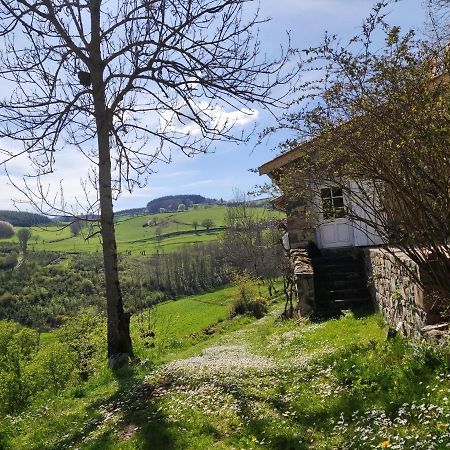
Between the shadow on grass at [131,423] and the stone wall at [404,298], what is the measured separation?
3.87 m

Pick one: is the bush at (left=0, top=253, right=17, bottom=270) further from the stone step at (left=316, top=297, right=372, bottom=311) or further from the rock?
the stone step at (left=316, top=297, right=372, bottom=311)

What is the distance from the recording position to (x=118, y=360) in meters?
12.4

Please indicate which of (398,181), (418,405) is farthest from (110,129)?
(418,405)

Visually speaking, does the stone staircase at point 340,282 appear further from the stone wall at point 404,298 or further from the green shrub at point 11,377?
the green shrub at point 11,377

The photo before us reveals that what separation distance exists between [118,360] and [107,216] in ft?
12.6

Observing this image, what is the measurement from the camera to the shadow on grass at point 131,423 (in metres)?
6.11

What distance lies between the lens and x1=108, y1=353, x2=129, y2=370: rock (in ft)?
40.2

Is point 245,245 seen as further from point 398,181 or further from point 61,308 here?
point 398,181

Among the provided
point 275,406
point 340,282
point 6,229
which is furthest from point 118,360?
point 6,229

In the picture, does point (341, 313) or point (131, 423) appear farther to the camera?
point (341, 313)

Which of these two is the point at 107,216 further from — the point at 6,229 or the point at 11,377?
the point at 6,229

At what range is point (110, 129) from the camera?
12.8m

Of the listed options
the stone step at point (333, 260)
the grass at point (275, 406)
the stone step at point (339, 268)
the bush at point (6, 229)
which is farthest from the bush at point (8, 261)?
the grass at point (275, 406)

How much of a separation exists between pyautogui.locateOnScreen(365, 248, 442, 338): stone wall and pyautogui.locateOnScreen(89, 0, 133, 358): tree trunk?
22.2ft
